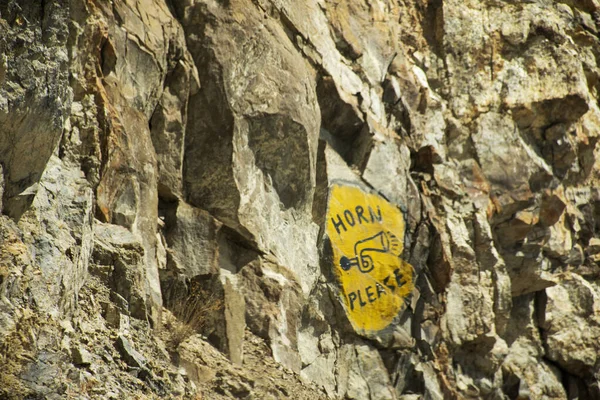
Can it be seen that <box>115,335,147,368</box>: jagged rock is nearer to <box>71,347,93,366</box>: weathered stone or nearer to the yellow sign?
<box>71,347,93,366</box>: weathered stone

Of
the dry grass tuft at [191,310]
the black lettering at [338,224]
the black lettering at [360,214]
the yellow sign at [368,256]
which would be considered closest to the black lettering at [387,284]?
the yellow sign at [368,256]

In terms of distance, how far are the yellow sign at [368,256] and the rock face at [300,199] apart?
1.2 inches

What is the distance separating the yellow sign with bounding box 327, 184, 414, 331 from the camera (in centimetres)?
1052

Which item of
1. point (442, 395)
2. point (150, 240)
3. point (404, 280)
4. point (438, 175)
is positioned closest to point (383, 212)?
point (404, 280)

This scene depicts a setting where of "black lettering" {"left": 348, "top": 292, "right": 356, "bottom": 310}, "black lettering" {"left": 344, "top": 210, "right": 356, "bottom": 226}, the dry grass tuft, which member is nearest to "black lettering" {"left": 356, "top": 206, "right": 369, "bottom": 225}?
"black lettering" {"left": 344, "top": 210, "right": 356, "bottom": 226}

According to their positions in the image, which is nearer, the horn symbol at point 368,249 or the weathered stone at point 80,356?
the weathered stone at point 80,356

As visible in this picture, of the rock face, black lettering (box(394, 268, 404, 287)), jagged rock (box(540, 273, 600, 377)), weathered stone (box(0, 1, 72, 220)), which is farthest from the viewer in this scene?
jagged rock (box(540, 273, 600, 377))

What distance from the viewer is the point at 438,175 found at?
41.6 feet

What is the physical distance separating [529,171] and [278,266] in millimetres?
6081

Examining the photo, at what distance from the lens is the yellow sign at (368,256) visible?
10523 millimetres

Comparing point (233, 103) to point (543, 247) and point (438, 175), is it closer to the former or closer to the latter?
point (438, 175)

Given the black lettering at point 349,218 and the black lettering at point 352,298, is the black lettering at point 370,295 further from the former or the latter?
the black lettering at point 349,218

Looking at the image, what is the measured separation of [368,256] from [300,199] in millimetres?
1619

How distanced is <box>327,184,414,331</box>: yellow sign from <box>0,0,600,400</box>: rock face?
0.10 feet
